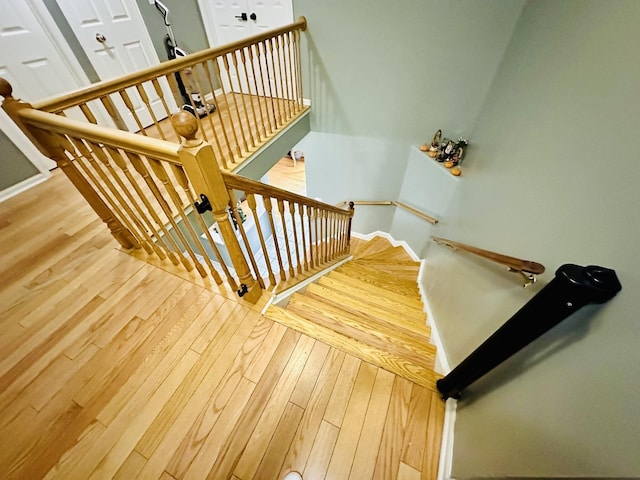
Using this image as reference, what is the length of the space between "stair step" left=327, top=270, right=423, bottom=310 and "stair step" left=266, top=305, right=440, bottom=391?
1019 mm

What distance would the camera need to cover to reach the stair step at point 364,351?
1189 millimetres

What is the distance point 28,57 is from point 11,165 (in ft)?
3.01

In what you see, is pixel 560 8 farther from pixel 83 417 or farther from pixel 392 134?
pixel 83 417

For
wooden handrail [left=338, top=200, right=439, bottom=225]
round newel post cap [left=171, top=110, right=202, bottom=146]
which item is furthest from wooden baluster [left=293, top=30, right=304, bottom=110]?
round newel post cap [left=171, top=110, right=202, bottom=146]

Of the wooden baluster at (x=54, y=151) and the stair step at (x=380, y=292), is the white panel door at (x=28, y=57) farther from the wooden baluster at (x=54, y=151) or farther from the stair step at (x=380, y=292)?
the stair step at (x=380, y=292)

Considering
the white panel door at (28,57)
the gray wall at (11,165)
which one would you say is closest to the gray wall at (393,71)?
the white panel door at (28,57)

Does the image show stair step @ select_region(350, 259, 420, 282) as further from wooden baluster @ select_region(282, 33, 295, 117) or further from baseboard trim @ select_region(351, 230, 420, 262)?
wooden baluster @ select_region(282, 33, 295, 117)

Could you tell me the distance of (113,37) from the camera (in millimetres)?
2623

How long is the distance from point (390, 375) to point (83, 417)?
128cm

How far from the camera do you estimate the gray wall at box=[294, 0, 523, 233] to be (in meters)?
2.20

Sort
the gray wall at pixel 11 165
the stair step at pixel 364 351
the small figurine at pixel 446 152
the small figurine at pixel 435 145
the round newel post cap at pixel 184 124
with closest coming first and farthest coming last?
the round newel post cap at pixel 184 124, the stair step at pixel 364 351, the gray wall at pixel 11 165, the small figurine at pixel 446 152, the small figurine at pixel 435 145

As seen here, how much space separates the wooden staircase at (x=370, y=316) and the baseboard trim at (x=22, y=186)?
8.60ft

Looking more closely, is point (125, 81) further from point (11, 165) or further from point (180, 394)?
point (11, 165)

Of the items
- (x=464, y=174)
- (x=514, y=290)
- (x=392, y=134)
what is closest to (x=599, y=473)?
(x=514, y=290)
